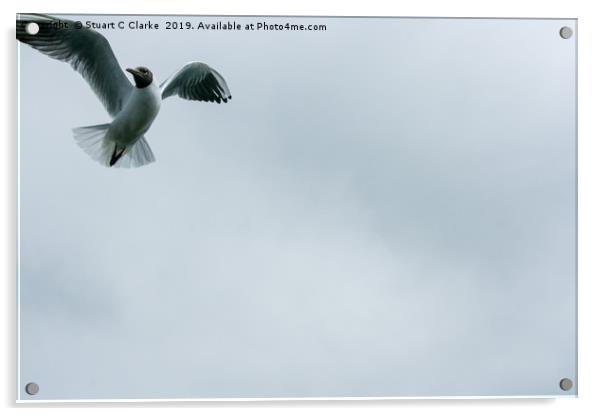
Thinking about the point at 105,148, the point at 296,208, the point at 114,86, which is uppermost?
the point at 114,86

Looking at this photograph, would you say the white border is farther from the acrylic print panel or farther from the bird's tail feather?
the bird's tail feather

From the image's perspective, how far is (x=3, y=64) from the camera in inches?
54.8

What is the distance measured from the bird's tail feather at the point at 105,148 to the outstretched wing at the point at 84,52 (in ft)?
0.16

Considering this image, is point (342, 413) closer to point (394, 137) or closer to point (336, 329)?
point (336, 329)

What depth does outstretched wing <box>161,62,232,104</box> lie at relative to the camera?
140 centimetres

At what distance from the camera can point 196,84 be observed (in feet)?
4.59

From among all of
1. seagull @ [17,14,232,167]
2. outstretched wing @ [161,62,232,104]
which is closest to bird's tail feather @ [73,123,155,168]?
seagull @ [17,14,232,167]

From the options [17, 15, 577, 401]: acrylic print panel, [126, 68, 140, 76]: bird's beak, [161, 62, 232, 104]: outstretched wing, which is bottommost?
[17, 15, 577, 401]: acrylic print panel

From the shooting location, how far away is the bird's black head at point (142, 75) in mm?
1409

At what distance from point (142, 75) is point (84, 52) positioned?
0.11 metres
